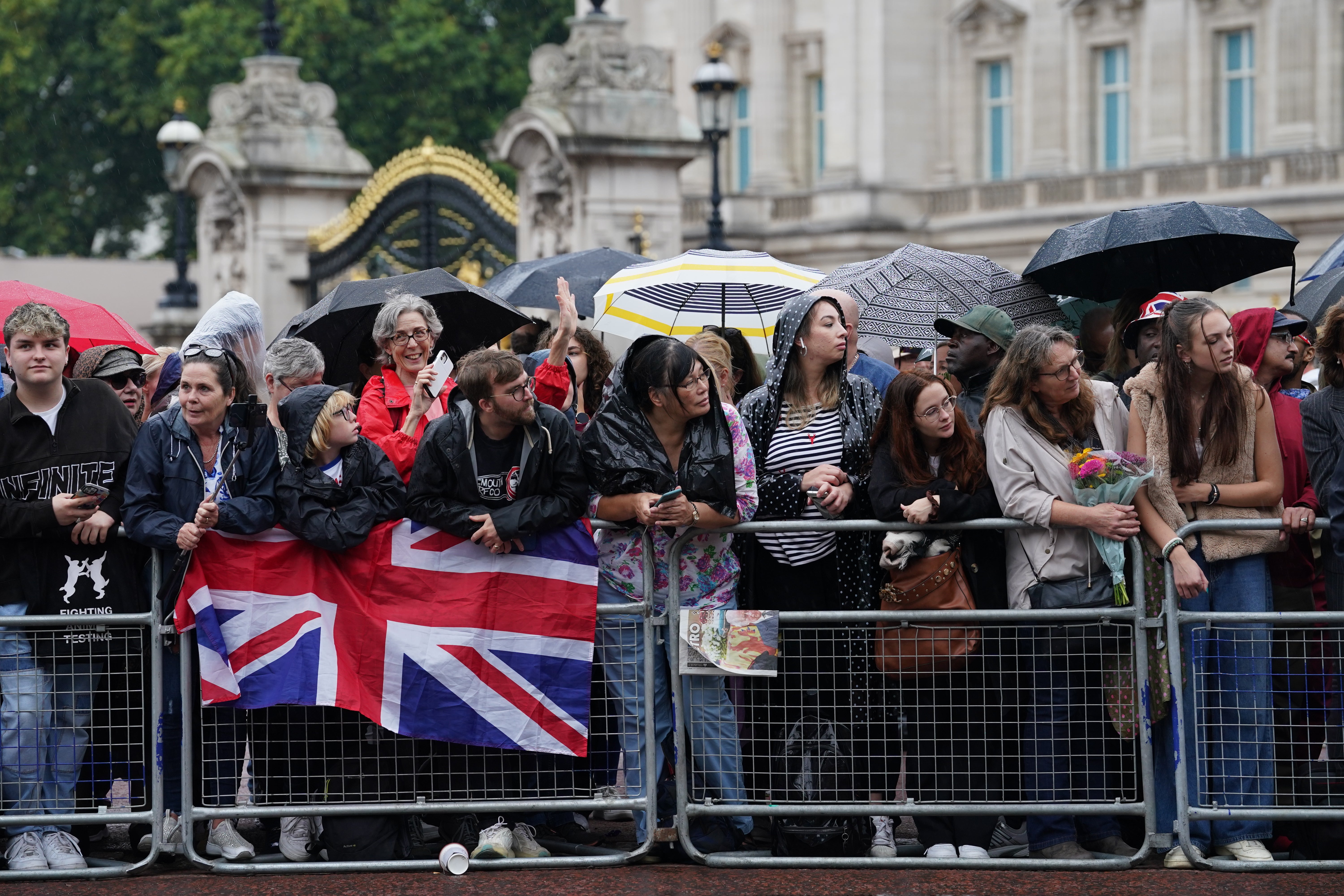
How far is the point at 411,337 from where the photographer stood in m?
8.33

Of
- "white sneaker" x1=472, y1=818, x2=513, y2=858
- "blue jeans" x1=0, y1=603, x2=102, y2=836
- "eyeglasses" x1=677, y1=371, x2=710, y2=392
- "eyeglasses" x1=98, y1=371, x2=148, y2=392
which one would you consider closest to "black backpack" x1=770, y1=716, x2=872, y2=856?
"white sneaker" x1=472, y1=818, x2=513, y2=858

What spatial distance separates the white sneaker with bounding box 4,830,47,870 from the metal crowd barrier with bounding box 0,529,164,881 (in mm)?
39

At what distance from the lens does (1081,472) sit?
23.7 ft

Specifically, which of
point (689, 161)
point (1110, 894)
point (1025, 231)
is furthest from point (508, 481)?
point (1025, 231)

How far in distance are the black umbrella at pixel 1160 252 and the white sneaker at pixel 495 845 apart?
12.4 feet

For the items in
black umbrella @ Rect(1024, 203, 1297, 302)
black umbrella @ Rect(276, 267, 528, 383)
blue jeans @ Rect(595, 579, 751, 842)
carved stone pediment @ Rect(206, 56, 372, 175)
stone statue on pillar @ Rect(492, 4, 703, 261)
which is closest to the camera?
blue jeans @ Rect(595, 579, 751, 842)

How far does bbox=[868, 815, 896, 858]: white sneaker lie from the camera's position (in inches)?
292

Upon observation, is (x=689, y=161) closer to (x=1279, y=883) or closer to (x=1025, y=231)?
(x=1279, y=883)

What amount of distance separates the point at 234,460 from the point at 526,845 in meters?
1.85

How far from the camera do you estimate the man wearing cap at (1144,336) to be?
A: 8453mm

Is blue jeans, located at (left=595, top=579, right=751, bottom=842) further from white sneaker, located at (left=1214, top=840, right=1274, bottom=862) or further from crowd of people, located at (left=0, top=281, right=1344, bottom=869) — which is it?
white sneaker, located at (left=1214, top=840, right=1274, bottom=862)

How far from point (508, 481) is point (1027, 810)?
2269mm

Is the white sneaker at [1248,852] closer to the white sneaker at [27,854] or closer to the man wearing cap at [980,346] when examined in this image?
the man wearing cap at [980,346]

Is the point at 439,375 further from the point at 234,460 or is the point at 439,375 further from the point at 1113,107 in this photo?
the point at 1113,107
